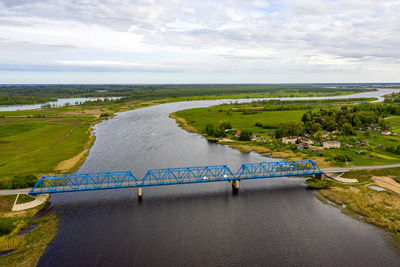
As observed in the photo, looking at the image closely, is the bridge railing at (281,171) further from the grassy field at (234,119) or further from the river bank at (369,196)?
the grassy field at (234,119)

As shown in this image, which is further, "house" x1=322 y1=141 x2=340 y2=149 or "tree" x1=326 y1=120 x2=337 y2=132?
"tree" x1=326 y1=120 x2=337 y2=132

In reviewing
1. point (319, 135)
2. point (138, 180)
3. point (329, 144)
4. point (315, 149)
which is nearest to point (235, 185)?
point (138, 180)

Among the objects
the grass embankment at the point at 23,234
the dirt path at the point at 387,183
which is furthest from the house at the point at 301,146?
the grass embankment at the point at 23,234

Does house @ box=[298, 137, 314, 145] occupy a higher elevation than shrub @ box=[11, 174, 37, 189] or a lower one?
lower

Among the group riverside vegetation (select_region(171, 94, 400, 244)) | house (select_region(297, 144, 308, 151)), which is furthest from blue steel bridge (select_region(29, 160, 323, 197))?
house (select_region(297, 144, 308, 151))

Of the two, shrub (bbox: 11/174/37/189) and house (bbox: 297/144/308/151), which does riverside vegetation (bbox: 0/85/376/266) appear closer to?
shrub (bbox: 11/174/37/189)
